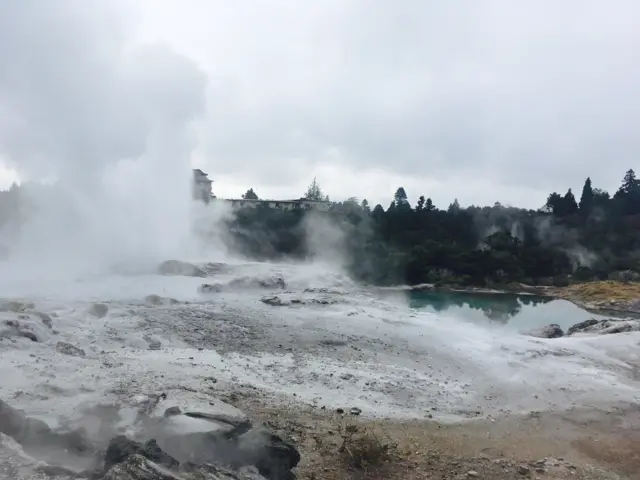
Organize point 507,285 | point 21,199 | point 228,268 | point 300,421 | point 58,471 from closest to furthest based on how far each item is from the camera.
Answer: point 58,471
point 300,421
point 228,268
point 21,199
point 507,285

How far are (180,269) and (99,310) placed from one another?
32.2ft

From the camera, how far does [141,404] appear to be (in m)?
7.24

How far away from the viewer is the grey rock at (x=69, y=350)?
10.1 m

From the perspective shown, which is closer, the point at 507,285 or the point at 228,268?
the point at 228,268

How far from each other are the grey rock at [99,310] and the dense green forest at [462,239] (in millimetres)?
26007

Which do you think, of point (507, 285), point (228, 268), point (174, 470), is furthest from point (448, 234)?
point (174, 470)

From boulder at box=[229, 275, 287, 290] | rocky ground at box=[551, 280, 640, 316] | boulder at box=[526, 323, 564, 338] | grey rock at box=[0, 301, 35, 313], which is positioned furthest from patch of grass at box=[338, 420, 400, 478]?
rocky ground at box=[551, 280, 640, 316]

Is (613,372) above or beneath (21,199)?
beneath

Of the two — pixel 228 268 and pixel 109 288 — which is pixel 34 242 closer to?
pixel 228 268

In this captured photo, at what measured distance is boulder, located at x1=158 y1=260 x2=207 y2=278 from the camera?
23.4 meters

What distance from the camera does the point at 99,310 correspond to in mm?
14016

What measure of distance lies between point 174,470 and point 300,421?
3.06 metres

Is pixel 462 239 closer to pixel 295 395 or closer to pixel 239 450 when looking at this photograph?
pixel 295 395

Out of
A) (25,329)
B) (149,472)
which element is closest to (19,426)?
(149,472)
